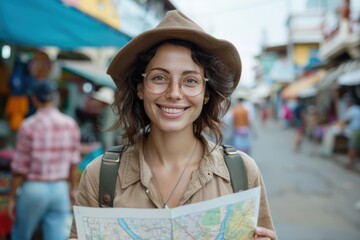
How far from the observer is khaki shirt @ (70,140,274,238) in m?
1.60

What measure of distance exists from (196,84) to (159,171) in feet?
1.41

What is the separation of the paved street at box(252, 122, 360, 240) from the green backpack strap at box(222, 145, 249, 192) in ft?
11.7

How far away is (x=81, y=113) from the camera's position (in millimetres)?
8414

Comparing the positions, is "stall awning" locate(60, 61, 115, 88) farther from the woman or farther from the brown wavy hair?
the woman

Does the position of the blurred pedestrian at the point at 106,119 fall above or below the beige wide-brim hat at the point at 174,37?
below

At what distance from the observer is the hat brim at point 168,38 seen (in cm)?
159

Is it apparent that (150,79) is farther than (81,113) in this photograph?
No

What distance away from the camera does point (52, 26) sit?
436 centimetres

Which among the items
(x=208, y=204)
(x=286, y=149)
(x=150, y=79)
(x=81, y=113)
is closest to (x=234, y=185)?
(x=208, y=204)

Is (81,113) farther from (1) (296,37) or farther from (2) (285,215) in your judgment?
(1) (296,37)

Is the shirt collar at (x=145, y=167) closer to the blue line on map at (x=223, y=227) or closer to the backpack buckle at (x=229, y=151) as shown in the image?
the backpack buckle at (x=229, y=151)

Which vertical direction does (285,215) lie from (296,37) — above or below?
below

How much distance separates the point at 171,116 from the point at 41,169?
2040mm

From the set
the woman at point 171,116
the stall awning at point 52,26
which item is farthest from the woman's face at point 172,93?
the stall awning at point 52,26
